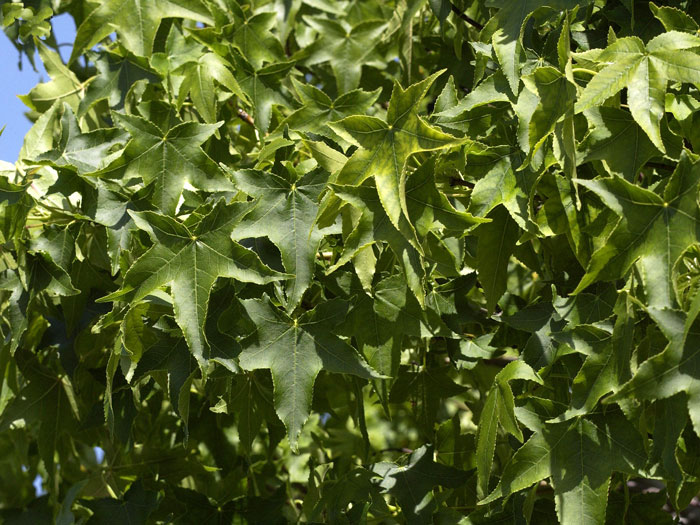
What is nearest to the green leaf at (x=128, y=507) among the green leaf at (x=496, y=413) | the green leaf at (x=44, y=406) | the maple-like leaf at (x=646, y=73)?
the green leaf at (x=44, y=406)

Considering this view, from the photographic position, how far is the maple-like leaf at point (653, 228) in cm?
109

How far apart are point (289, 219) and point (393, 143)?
24cm

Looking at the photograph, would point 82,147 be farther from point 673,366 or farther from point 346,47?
point 673,366

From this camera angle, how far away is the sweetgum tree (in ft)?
4.00

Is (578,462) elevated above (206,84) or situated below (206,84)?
below

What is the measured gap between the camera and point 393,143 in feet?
4.13

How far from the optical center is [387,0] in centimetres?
245

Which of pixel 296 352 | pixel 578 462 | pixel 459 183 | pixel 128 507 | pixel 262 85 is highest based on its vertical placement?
pixel 262 85

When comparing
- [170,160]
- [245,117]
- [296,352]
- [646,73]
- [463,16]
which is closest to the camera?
[646,73]

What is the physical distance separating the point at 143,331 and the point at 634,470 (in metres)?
0.86

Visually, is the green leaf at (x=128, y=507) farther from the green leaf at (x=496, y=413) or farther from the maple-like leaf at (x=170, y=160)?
the green leaf at (x=496, y=413)

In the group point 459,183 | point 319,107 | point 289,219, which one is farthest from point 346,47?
point 289,219

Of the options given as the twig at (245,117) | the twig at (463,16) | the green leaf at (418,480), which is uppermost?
the twig at (463,16)

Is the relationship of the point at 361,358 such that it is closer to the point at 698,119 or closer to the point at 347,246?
the point at 347,246
